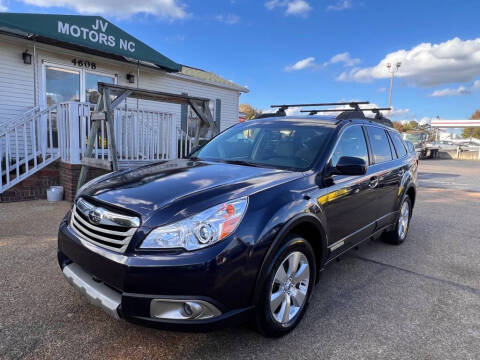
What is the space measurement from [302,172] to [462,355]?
1746 mm

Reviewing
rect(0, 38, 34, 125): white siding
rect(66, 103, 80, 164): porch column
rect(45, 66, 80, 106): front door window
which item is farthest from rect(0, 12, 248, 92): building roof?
rect(66, 103, 80, 164): porch column

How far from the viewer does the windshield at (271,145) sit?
120 inches

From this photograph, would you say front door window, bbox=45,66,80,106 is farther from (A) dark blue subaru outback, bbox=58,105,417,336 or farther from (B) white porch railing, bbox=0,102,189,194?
(A) dark blue subaru outback, bbox=58,105,417,336

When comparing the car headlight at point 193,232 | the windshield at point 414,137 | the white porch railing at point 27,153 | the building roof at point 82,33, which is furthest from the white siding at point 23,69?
the windshield at point 414,137

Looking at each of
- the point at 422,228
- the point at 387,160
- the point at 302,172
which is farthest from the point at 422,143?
the point at 302,172

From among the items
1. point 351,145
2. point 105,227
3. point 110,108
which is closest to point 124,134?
point 110,108

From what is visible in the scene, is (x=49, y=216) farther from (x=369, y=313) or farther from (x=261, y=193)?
(x=369, y=313)

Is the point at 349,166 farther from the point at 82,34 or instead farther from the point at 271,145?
the point at 82,34

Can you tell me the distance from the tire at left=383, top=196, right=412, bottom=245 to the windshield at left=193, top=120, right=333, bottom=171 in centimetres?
222

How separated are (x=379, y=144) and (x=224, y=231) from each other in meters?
2.91

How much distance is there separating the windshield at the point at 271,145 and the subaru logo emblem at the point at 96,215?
141 cm

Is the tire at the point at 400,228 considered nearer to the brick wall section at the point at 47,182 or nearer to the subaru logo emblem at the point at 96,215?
the subaru logo emblem at the point at 96,215

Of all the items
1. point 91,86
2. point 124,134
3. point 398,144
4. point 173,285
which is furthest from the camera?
point 91,86

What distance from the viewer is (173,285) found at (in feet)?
Answer: 6.09
